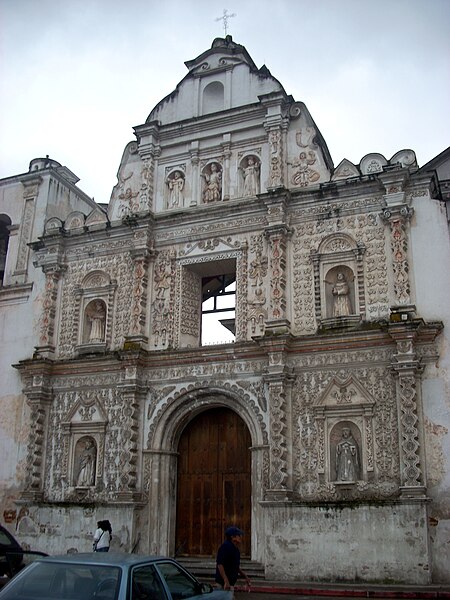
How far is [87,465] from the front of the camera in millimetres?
16938

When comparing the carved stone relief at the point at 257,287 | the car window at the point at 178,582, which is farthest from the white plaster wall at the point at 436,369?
the car window at the point at 178,582

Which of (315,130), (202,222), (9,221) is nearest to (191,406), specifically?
(202,222)

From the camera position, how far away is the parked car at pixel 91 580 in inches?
241

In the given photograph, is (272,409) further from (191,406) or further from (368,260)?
(368,260)

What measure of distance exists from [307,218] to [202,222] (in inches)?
110

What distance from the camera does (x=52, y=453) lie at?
1750 cm

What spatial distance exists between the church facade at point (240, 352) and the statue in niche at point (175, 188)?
50 millimetres

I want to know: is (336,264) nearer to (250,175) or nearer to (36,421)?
(250,175)

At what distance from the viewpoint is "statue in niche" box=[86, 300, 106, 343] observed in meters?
18.1

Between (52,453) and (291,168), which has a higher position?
(291,168)

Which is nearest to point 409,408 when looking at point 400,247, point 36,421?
point 400,247

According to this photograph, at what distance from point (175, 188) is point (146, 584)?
13320 millimetres

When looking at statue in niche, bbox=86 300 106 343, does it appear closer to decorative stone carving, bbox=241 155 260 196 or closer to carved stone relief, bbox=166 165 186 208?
carved stone relief, bbox=166 165 186 208

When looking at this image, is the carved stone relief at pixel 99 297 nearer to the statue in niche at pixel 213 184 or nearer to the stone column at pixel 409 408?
the statue in niche at pixel 213 184
